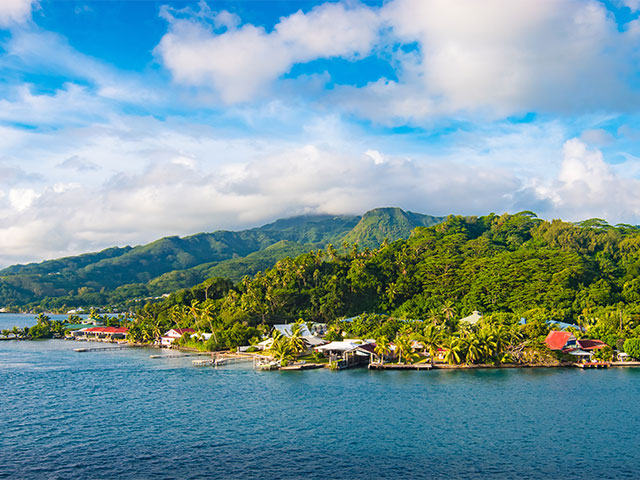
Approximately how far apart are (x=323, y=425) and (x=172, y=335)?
73616mm

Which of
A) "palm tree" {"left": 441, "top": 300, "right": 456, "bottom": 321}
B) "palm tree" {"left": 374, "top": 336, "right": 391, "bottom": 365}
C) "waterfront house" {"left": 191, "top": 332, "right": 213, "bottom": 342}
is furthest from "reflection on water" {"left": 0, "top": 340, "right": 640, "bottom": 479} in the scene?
"waterfront house" {"left": 191, "top": 332, "right": 213, "bottom": 342}

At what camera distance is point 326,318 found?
109812mm

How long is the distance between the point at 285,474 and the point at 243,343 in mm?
60967

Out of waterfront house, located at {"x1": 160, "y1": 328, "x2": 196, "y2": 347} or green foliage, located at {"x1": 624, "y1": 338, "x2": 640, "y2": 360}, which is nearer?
green foliage, located at {"x1": 624, "y1": 338, "x2": 640, "y2": 360}

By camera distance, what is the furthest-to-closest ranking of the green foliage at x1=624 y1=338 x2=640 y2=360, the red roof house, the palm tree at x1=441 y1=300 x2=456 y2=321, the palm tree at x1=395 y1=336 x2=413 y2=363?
1. the palm tree at x1=441 y1=300 x2=456 y2=321
2. the red roof house
3. the palm tree at x1=395 y1=336 x2=413 y2=363
4. the green foliage at x1=624 y1=338 x2=640 y2=360

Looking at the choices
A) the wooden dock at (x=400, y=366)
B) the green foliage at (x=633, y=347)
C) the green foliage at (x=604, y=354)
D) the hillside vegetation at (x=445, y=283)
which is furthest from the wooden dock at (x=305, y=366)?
the green foliage at (x=633, y=347)

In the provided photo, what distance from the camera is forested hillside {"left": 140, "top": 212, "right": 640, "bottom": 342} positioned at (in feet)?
331

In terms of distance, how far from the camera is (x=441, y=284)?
115 meters

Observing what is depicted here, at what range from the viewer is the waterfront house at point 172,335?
340 feet

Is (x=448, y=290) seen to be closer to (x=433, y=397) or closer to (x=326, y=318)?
(x=326, y=318)

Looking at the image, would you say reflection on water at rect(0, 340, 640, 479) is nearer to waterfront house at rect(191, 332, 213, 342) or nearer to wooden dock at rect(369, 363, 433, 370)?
wooden dock at rect(369, 363, 433, 370)

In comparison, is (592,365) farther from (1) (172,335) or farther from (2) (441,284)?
(1) (172,335)

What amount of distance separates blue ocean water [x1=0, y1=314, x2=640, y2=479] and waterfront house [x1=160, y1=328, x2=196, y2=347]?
39125mm

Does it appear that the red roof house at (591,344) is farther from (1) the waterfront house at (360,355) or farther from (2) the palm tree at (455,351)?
(1) the waterfront house at (360,355)
